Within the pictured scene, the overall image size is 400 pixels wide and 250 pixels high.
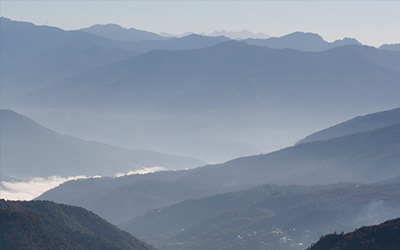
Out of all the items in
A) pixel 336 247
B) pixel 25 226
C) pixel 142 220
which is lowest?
pixel 336 247

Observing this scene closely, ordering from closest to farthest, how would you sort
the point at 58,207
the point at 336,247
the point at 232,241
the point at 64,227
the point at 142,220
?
the point at 336,247, the point at 64,227, the point at 58,207, the point at 232,241, the point at 142,220

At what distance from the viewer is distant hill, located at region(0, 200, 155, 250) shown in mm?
84375

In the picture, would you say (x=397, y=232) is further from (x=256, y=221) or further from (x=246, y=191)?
(x=246, y=191)

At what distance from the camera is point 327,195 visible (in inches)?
6614

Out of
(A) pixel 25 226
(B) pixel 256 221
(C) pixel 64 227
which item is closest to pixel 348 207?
(B) pixel 256 221

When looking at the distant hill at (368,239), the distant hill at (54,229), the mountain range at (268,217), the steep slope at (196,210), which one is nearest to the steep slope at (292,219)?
the mountain range at (268,217)

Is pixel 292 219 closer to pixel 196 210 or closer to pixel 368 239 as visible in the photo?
pixel 196 210

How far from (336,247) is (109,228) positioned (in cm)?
5541

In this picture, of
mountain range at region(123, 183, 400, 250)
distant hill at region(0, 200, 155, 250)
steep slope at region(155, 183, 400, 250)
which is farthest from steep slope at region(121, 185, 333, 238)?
distant hill at region(0, 200, 155, 250)

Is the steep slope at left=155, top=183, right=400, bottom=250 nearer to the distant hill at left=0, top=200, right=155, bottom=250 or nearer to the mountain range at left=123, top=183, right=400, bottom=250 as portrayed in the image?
the mountain range at left=123, top=183, right=400, bottom=250

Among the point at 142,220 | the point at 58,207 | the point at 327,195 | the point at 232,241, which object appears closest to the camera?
the point at 58,207

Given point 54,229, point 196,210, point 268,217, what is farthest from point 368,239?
point 196,210

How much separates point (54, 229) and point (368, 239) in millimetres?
43751

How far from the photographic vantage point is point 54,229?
9562 cm
